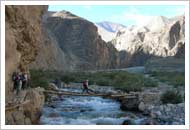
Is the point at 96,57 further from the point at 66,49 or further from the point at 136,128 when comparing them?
the point at 136,128

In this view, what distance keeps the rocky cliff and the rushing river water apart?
3.41 ft

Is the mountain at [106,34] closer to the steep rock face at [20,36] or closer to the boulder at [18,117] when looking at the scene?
the steep rock face at [20,36]

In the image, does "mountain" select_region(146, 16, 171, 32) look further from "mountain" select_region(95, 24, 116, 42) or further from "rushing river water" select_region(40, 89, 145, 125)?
"rushing river water" select_region(40, 89, 145, 125)

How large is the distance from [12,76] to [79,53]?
57646 mm

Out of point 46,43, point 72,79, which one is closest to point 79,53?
point 46,43

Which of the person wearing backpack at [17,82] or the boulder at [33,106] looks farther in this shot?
the person wearing backpack at [17,82]

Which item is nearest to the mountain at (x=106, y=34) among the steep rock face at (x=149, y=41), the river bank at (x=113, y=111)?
the steep rock face at (x=149, y=41)

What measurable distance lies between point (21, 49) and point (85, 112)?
3538mm

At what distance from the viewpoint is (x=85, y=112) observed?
17016 mm

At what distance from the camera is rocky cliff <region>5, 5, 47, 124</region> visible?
13.1 metres

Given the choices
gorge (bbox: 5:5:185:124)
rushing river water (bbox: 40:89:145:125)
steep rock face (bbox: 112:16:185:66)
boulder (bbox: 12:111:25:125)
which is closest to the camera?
boulder (bbox: 12:111:25:125)

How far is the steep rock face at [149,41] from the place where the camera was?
8844 centimetres

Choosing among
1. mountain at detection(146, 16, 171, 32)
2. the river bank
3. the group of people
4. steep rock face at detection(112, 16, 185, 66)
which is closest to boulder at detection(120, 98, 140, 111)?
the river bank

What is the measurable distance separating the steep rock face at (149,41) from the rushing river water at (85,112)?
2485 inches
